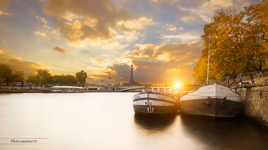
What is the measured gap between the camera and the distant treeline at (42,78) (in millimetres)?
75469

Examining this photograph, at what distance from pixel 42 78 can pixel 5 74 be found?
37.2 meters

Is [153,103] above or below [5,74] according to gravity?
below

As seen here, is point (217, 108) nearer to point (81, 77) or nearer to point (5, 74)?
point (5, 74)

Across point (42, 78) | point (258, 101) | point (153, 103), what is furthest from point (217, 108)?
point (42, 78)

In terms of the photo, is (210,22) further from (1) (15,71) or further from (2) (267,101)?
(1) (15,71)

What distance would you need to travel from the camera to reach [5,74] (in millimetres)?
74750

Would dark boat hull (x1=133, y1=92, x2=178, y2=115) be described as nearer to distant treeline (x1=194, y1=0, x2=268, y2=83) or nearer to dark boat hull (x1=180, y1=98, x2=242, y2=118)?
dark boat hull (x1=180, y1=98, x2=242, y2=118)

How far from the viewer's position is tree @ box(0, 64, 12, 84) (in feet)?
242

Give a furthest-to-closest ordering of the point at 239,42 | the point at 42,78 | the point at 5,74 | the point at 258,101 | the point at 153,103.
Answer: the point at 42,78
the point at 5,74
the point at 239,42
the point at 153,103
the point at 258,101

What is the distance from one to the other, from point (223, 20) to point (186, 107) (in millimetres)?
12924

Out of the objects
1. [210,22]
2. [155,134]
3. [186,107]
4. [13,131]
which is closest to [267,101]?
[186,107]

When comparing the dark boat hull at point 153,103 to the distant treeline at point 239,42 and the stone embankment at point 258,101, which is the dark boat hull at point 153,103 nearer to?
the stone embankment at point 258,101

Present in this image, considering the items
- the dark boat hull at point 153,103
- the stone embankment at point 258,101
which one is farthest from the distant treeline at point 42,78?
the stone embankment at point 258,101

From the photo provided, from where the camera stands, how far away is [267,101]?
11.7 meters
